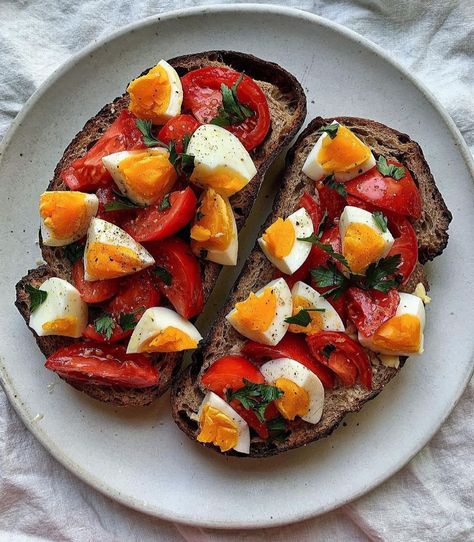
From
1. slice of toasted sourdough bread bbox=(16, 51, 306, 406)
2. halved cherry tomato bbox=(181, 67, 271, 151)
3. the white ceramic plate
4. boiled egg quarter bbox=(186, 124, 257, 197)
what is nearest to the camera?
boiled egg quarter bbox=(186, 124, 257, 197)

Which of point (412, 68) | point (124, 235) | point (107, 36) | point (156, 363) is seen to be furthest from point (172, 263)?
point (412, 68)

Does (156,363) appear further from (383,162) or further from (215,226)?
(383,162)

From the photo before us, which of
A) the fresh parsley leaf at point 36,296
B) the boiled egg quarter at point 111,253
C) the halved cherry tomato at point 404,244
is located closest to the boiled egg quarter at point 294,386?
the halved cherry tomato at point 404,244

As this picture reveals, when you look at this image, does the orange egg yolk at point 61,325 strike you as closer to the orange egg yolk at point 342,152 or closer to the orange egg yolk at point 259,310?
the orange egg yolk at point 259,310

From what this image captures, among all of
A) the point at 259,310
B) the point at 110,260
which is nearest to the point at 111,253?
the point at 110,260

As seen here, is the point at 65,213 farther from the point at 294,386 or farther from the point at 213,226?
the point at 294,386

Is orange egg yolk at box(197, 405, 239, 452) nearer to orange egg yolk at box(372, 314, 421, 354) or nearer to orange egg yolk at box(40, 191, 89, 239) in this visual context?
orange egg yolk at box(372, 314, 421, 354)

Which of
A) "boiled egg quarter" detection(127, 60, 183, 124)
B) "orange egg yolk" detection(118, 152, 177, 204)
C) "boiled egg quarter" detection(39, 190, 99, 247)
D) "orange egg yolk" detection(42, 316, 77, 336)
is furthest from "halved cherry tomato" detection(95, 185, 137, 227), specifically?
"orange egg yolk" detection(42, 316, 77, 336)
